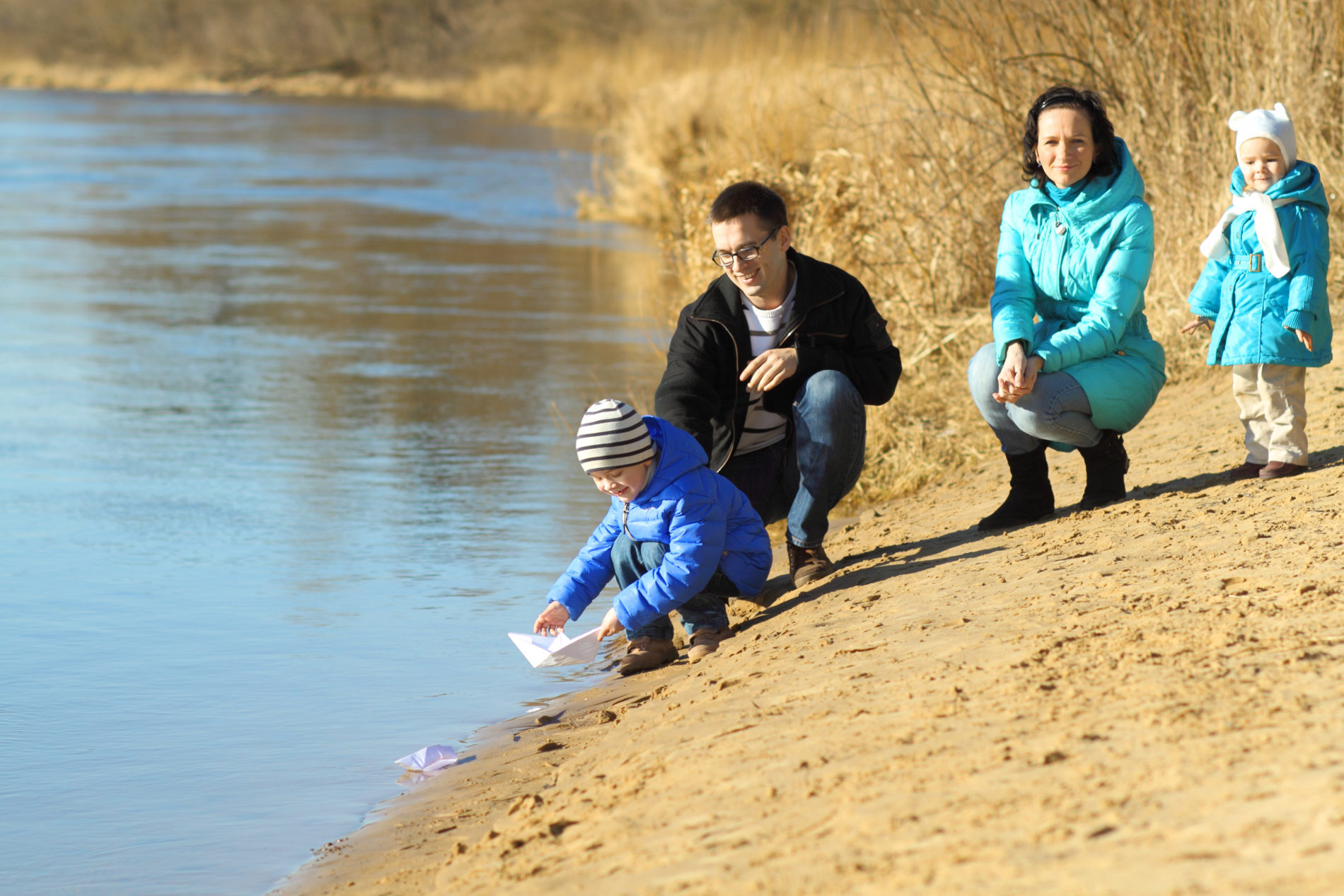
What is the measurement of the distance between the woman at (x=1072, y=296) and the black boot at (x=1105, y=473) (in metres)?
0.01

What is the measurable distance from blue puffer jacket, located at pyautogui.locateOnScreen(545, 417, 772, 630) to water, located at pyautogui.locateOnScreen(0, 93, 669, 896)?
477 millimetres

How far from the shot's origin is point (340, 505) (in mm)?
6496

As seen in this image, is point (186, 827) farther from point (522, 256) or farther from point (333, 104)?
point (333, 104)

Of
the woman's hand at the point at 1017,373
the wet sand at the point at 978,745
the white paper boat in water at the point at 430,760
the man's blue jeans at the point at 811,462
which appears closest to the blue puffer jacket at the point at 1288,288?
the wet sand at the point at 978,745

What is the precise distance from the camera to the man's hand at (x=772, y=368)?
4.38 m

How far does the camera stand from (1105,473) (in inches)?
188

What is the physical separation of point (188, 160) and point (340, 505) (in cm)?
2179

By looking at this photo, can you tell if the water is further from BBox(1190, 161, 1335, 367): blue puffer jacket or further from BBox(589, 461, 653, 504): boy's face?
BBox(1190, 161, 1335, 367): blue puffer jacket

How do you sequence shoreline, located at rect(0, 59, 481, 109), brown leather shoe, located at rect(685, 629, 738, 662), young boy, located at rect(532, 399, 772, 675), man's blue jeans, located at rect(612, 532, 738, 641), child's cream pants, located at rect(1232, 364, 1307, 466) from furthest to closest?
1. shoreline, located at rect(0, 59, 481, 109)
2. child's cream pants, located at rect(1232, 364, 1307, 466)
3. brown leather shoe, located at rect(685, 629, 738, 662)
4. man's blue jeans, located at rect(612, 532, 738, 641)
5. young boy, located at rect(532, 399, 772, 675)

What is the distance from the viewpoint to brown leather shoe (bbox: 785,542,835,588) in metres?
4.69

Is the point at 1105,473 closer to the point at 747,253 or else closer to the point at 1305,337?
the point at 1305,337

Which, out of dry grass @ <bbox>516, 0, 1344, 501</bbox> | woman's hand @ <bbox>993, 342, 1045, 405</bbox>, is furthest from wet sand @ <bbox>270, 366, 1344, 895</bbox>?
dry grass @ <bbox>516, 0, 1344, 501</bbox>

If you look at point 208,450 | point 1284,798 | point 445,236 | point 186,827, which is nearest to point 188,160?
point 445,236

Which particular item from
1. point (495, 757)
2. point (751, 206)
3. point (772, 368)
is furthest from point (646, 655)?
point (751, 206)
